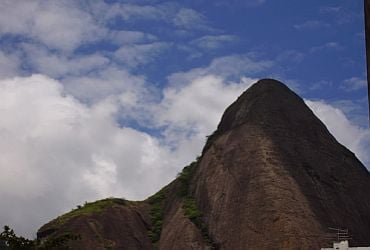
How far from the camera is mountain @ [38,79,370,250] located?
7056 centimetres

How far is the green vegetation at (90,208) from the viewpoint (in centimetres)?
8362

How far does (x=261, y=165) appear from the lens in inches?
3024

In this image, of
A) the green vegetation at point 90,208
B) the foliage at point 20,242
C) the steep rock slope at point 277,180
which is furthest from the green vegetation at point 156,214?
the foliage at point 20,242

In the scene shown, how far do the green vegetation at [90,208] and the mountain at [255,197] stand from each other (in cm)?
17

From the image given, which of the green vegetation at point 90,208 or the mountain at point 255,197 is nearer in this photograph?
the mountain at point 255,197

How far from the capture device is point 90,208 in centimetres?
8612

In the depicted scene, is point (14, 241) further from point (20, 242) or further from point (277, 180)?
point (277, 180)

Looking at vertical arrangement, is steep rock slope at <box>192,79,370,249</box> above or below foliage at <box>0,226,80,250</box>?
above

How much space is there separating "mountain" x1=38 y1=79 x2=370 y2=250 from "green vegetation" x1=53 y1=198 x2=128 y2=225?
0.54 ft

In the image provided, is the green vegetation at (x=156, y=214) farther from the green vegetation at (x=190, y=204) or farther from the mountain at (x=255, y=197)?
the green vegetation at (x=190, y=204)

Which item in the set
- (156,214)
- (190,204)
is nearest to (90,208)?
(156,214)

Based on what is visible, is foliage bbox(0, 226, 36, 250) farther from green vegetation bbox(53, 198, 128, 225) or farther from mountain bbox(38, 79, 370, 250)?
green vegetation bbox(53, 198, 128, 225)

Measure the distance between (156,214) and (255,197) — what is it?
68.7 feet

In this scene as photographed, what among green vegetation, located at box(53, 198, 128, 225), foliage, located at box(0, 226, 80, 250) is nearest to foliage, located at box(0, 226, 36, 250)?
foliage, located at box(0, 226, 80, 250)
